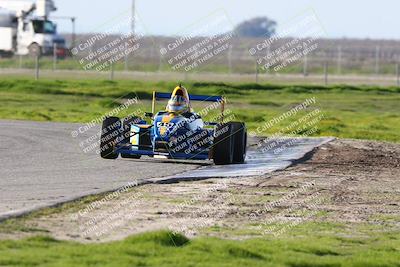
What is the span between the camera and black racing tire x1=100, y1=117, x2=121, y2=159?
2283cm

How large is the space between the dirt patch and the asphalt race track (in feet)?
2.00

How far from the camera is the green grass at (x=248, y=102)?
36156 millimetres

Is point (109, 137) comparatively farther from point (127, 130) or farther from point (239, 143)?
point (239, 143)

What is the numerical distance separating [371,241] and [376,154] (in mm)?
12559

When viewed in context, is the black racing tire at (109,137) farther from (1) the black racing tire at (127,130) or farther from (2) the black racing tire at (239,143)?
(2) the black racing tire at (239,143)

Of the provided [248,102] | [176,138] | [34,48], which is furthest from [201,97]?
[34,48]

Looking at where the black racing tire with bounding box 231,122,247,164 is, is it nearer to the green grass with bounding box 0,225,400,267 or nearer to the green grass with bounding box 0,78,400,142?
the green grass with bounding box 0,225,400,267

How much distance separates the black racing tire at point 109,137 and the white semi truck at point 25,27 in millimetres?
52762

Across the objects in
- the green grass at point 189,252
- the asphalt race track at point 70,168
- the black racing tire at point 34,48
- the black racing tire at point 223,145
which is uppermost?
the black racing tire at point 34,48

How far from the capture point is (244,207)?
1582cm

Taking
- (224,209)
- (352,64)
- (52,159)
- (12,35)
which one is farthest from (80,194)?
(352,64)

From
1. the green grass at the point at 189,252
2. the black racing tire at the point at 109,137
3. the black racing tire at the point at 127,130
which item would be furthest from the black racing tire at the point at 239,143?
the green grass at the point at 189,252

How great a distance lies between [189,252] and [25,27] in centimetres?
6575

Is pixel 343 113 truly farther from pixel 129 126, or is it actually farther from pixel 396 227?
pixel 396 227
